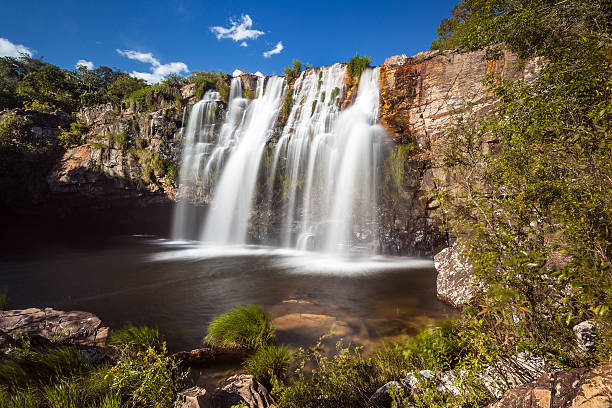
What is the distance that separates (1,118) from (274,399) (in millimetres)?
29456

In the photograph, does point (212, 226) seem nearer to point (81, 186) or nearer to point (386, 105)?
point (81, 186)

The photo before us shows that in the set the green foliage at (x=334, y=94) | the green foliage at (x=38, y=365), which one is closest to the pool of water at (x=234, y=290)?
the green foliage at (x=38, y=365)

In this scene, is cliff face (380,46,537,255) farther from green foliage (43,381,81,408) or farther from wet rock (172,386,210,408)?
green foliage (43,381,81,408)

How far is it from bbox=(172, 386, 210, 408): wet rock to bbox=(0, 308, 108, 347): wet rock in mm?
2690

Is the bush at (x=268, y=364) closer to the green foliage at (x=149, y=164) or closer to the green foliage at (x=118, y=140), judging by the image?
the green foliage at (x=149, y=164)

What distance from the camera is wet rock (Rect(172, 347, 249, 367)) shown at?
13.4 feet

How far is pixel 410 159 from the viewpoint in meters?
14.1

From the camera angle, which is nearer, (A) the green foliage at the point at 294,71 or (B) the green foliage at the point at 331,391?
(B) the green foliage at the point at 331,391

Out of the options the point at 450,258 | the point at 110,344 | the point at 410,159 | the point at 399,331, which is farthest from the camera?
the point at 410,159

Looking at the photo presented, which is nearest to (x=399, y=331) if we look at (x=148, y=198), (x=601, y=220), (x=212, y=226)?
(x=601, y=220)

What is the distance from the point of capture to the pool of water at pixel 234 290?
5621 mm

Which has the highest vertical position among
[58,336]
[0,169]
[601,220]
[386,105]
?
[386,105]

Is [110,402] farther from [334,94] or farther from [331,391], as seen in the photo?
[334,94]

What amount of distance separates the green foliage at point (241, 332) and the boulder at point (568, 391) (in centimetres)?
360
